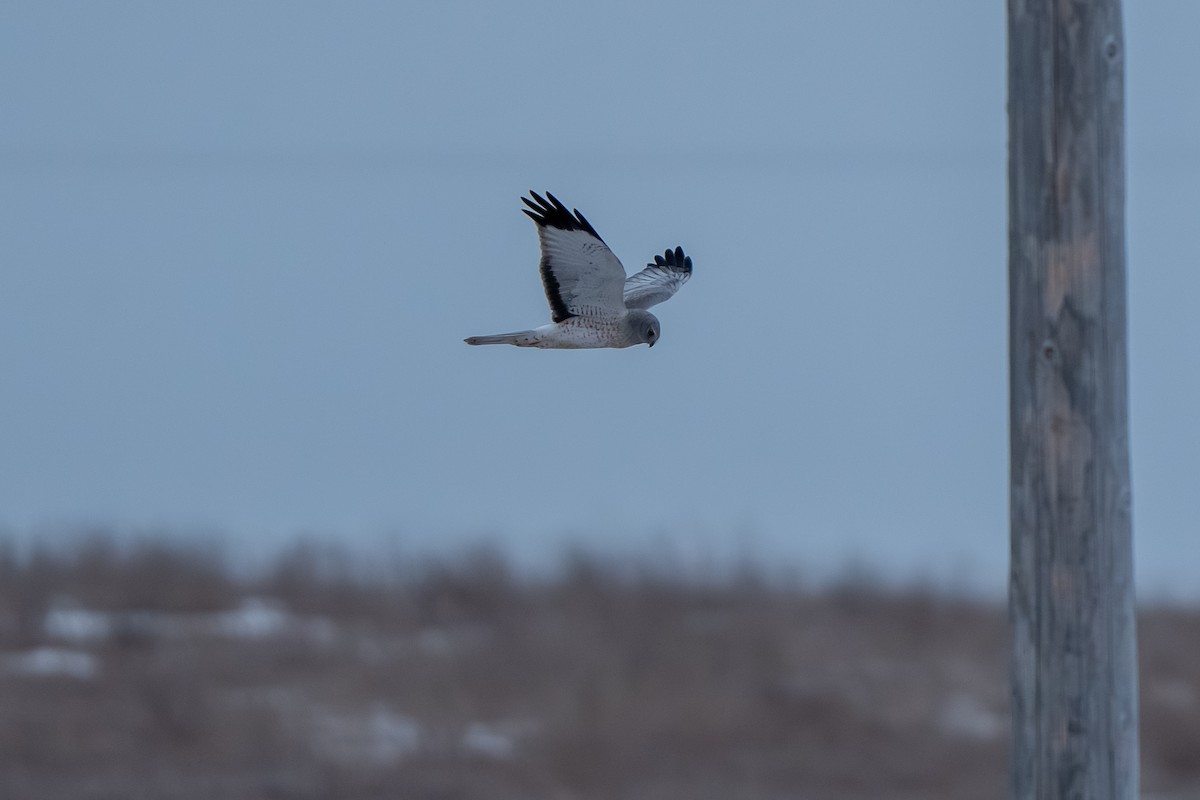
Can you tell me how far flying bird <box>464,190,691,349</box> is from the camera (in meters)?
2.53

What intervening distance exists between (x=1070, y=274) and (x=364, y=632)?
9.85 metres

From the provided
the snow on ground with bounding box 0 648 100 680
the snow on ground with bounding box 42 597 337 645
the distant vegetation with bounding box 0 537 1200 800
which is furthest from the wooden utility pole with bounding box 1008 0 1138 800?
the snow on ground with bounding box 42 597 337 645

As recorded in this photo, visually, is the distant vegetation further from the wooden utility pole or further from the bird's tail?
the bird's tail

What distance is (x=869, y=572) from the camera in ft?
46.0

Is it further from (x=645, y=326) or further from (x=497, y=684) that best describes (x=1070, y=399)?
(x=497, y=684)

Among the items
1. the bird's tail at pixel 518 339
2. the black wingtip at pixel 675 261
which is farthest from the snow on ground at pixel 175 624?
the bird's tail at pixel 518 339

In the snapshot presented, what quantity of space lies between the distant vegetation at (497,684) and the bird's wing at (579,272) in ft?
19.9

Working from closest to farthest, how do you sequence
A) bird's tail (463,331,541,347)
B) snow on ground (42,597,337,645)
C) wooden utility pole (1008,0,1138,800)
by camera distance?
bird's tail (463,331,541,347) < wooden utility pole (1008,0,1138,800) < snow on ground (42,597,337,645)

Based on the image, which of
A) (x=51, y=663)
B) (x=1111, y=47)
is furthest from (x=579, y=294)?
(x=51, y=663)

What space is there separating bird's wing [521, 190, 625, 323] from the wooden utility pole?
809 millimetres

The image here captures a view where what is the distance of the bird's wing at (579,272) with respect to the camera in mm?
2721

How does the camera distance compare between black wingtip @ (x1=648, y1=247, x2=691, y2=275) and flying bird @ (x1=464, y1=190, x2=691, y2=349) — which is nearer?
flying bird @ (x1=464, y1=190, x2=691, y2=349)

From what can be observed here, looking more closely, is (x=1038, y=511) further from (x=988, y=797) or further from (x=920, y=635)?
(x=920, y=635)

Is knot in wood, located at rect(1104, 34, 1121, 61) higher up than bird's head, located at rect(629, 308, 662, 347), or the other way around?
knot in wood, located at rect(1104, 34, 1121, 61)
